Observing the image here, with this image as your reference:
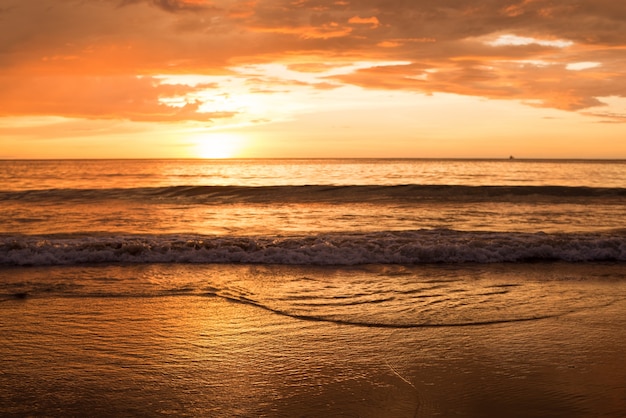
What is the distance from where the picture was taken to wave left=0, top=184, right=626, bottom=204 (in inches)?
1050

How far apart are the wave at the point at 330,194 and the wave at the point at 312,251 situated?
13651 millimetres

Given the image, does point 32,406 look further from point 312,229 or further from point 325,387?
point 312,229


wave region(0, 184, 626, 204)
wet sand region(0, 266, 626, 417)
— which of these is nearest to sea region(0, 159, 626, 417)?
wet sand region(0, 266, 626, 417)

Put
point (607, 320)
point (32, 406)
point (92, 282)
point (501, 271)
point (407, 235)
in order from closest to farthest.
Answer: point (32, 406)
point (607, 320)
point (92, 282)
point (501, 271)
point (407, 235)

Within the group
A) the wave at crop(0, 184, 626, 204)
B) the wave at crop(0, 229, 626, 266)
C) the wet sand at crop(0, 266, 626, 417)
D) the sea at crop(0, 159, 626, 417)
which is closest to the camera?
the wet sand at crop(0, 266, 626, 417)

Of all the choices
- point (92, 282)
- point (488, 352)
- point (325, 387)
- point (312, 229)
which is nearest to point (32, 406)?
point (325, 387)

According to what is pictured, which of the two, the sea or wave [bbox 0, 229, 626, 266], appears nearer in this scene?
the sea

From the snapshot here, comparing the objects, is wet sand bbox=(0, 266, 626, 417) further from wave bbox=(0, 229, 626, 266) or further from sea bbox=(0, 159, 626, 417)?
wave bbox=(0, 229, 626, 266)

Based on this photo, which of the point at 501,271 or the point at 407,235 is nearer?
the point at 501,271

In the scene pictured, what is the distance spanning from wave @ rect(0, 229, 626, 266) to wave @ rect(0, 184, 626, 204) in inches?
537

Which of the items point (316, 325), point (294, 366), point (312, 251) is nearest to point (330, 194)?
point (312, 251)

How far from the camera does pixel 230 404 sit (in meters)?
4.23

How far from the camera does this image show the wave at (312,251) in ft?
→ 36.4

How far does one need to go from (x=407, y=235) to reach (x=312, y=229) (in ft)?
10.8
